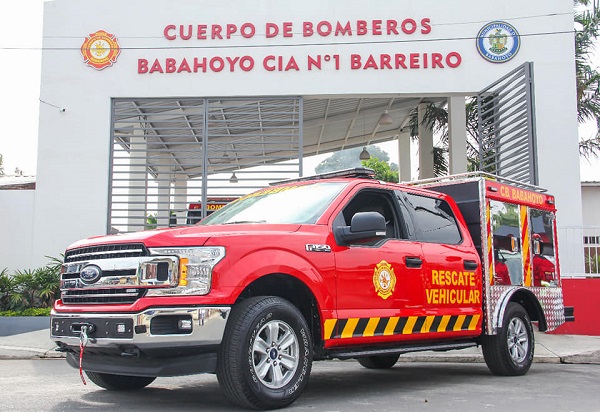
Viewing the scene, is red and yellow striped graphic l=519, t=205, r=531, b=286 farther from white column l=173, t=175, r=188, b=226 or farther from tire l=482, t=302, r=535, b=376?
white column l=173, t=175, r=188, b=226

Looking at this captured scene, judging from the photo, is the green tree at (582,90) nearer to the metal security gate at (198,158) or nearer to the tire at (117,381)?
the metal security gate at (198,158)

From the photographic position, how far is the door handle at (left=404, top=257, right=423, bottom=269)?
262 inches

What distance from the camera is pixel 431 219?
7.41 meters

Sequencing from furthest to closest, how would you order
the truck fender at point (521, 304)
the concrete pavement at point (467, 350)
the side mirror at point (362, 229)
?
the concrete pavement at point (467, 350) → the truck fender at point (521, 304) → the side mirror at point (362, 229)

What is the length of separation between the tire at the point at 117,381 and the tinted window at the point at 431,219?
2.99 meters

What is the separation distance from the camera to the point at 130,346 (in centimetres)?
503

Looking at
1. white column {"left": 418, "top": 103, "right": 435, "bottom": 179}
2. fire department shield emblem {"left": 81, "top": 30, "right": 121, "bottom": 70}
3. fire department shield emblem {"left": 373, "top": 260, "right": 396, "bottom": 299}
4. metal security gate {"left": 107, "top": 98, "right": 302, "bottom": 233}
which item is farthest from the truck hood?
white column {"left": 418, "top": 103, "right": 435, "bottom": 179}

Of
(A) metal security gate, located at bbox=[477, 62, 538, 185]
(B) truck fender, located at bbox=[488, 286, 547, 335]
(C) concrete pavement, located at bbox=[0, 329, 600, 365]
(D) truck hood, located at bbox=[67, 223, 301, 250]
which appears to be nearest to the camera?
(D) truck hood, located at bbox=[67, 223, 301, 250]

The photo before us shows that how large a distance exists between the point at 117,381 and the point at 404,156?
20.9 meters

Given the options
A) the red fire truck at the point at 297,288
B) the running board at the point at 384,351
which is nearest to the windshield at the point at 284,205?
the red fire truck at the point at 297,288

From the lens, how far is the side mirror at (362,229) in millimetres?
5895

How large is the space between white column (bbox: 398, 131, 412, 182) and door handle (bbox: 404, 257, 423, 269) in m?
19.3

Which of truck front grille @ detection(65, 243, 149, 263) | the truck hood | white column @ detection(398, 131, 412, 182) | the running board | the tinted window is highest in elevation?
white column @ detection(398, 131, 412, 182)

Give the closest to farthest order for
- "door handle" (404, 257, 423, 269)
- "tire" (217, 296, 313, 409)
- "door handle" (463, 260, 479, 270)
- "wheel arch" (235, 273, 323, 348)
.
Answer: "tire" (217, 296, 313, 409), "wheel arch" (235, 273, 323, 348), "door handle" (404, 257, 423, 269), "door handle" (463, 260, 479, 270)
